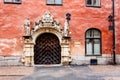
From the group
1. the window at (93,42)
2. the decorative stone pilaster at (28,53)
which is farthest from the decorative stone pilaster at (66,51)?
the decorative stone pilaster at (28,53)

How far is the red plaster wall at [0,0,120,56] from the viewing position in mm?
16781

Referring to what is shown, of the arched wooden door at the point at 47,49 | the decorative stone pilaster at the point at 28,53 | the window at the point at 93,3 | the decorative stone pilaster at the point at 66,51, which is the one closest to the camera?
the decorative stone pilaster at the point at 28,53

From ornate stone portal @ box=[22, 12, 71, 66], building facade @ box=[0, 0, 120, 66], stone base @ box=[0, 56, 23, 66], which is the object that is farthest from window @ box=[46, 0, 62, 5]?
stone base @ box=[0, 56, 23, 66]

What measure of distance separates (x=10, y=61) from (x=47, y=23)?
323 cm

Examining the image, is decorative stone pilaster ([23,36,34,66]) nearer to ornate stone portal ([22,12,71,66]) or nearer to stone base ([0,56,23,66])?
ornate stone portal ([22,12,71,66])

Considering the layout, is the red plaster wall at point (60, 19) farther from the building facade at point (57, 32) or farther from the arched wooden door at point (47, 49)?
the arched wooden door at point (47, 49)

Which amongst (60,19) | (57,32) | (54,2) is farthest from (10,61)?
(54,2)

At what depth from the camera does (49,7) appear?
57.1ft

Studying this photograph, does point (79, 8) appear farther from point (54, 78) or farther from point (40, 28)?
point (54, 78)

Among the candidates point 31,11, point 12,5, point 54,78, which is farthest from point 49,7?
point 54,78

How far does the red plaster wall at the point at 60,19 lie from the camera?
16.8m

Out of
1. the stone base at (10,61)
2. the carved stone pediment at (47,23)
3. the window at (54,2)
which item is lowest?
Answer: the stone base at (10,61)

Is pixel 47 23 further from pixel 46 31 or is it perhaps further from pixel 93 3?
pixel 93 3

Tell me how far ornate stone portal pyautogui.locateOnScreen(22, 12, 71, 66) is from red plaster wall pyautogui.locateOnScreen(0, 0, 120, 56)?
0.34 m
